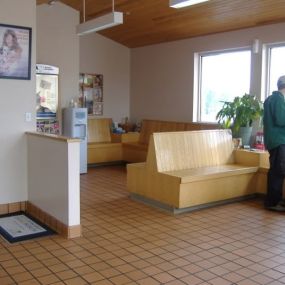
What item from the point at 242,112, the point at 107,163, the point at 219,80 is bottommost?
the point at 107,163

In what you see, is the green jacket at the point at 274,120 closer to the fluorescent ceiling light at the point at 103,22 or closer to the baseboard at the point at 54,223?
the fluorescent ceiling light at the point at 103,22

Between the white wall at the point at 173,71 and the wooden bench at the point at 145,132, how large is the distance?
0.23m

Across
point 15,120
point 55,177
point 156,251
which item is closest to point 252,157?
point 156,251

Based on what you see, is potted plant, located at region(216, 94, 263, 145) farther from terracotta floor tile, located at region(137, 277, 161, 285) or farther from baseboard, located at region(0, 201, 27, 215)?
terracotta floor tile, located at region(137, 277, 161, 285)

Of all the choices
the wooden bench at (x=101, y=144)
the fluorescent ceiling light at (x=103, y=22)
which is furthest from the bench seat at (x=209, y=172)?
the wooden bench at (x=101, y=144)

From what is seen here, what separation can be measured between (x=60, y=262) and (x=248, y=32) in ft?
16.5

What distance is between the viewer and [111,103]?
8.87 m

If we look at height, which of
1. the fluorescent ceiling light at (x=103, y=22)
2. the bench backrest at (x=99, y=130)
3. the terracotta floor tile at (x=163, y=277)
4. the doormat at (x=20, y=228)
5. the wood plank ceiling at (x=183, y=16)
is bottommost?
the terracotta floor tile at (x=163, y=277)

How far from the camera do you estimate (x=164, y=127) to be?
8.02 meters

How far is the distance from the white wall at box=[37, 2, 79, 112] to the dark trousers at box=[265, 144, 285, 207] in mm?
4003

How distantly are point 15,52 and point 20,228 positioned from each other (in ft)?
6.66

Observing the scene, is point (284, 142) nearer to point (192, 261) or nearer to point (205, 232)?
point (205, 232)

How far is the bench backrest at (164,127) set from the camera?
7.24 metres

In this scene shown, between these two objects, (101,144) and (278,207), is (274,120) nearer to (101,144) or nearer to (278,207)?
(278,207)
